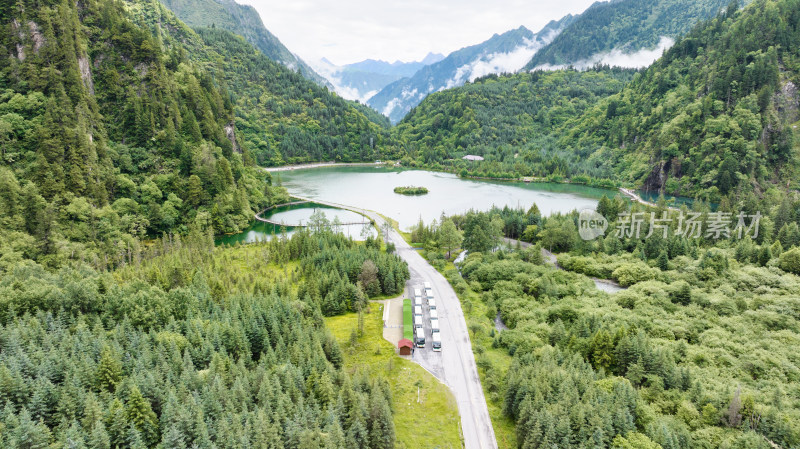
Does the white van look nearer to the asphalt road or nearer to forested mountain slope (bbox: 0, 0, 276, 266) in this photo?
the asphalt road

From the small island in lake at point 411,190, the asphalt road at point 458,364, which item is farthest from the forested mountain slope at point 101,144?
the asphalt road at point 458,364

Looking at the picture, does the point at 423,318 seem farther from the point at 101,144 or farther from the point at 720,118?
the point at 720,118

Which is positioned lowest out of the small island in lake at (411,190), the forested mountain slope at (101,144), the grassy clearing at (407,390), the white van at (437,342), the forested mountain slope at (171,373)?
the grassy clearing at (407,390)

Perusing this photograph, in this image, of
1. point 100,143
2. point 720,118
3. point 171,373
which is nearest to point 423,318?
point 171,373

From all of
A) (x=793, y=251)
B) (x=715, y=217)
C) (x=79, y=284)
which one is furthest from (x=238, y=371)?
(x=715, y=217)

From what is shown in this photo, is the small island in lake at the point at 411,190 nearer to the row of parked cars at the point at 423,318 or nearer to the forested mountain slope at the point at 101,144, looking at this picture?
the forested mountain slope at the point at 101,144

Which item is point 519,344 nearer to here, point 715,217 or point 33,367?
point 33,367
